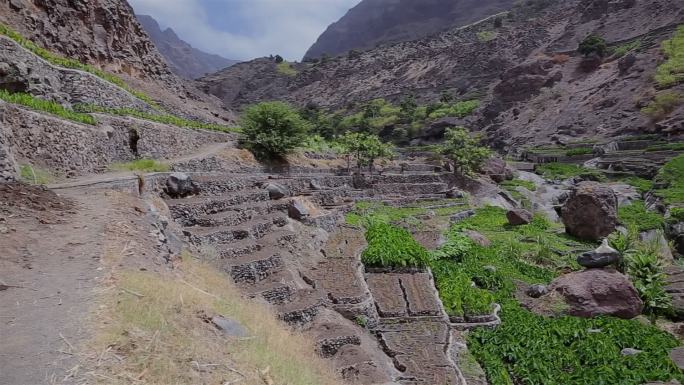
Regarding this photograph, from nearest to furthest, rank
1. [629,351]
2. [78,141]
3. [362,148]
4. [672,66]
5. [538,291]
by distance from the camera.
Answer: [629,351], [78,141], [538,291], [362,148], [672,66]

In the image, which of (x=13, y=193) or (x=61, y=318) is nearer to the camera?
(x=61, y=318)

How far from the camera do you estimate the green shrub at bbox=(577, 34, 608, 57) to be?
74.5m

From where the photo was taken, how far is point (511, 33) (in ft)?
357

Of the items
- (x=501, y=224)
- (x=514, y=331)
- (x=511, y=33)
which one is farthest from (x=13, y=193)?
(x=511, y=33)

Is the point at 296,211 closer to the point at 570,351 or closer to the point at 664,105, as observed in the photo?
the point at 570,351

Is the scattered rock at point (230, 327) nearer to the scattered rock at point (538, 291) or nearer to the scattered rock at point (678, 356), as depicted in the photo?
the scattered rock at point (678, 356)

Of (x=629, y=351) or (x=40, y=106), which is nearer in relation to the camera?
(x=629, y=351)

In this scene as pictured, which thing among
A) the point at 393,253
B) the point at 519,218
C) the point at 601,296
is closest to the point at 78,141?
the point at 393,253

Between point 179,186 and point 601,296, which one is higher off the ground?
point 179,186

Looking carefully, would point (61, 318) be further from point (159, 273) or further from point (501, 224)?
point (501, 224)

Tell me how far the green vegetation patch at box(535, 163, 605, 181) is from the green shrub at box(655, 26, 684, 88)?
18178mm

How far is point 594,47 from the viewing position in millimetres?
75188

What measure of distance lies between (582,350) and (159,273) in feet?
35.3

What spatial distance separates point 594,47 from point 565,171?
134ft
